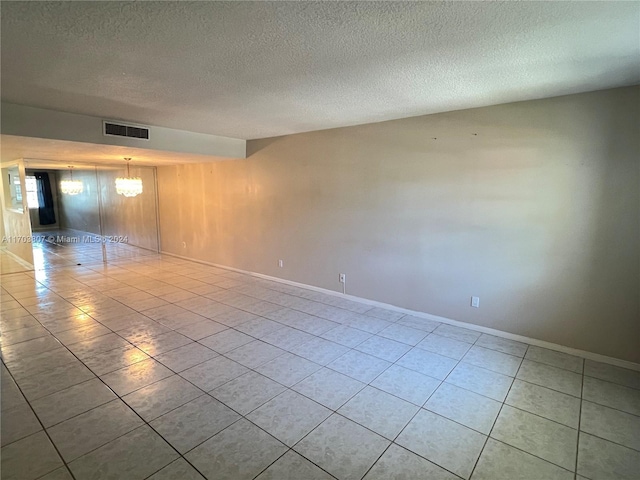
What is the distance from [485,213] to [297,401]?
2.69 m

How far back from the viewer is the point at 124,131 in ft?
13.4

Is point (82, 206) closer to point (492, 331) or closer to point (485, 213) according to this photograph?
point (485, 213)

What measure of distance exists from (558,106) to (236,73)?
291cm

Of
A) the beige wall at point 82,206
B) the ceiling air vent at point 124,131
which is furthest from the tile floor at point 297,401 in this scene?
A: the beige wall at point 82,206

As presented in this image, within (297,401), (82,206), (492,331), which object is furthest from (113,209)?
(492,331)

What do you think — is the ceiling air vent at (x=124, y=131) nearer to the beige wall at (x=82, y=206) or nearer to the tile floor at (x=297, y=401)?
the tile floor at (x=297, y=401)

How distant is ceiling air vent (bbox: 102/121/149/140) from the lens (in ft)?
13.0

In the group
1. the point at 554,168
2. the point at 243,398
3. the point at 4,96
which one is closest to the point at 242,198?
the point at 4,96

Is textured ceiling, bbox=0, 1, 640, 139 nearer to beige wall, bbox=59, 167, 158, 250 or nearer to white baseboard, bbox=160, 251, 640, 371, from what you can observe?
white baseboard, bbox=160, 251, 640, 371

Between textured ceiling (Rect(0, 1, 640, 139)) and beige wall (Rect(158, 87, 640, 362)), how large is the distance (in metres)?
0.38

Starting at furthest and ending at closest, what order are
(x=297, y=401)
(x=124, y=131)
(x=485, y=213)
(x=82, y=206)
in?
(x=82, y=206), (x=124, y=131), (x=485, y=213), (x=297, y=401)

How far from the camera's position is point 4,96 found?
301 cm

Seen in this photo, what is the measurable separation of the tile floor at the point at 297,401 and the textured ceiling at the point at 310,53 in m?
2.40

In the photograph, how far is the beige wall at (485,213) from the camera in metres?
2.87
